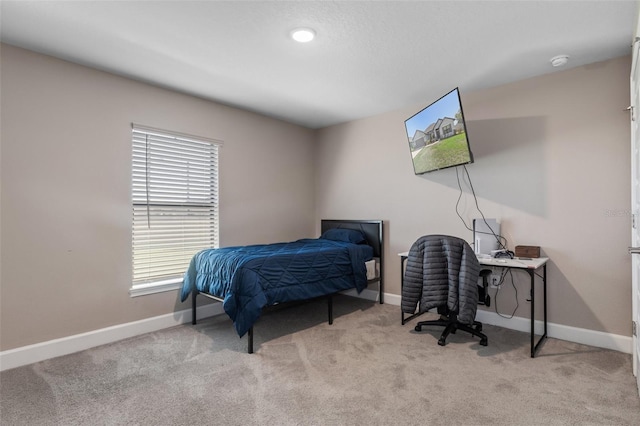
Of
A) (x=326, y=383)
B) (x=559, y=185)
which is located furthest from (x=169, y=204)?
(x=559, y=185)

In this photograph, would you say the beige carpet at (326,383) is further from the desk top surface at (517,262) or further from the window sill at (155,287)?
the desk top surface at (517,262)

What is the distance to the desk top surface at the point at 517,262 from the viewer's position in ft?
8.60

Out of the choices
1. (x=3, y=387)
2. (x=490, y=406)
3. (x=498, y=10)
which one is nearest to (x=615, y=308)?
(x=490, y=406)

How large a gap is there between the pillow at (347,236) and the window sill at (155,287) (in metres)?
1.92

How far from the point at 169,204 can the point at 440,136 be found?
2806 mm

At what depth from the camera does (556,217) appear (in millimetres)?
3029

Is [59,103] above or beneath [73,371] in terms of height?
above

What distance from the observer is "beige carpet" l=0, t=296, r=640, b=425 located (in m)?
1.88

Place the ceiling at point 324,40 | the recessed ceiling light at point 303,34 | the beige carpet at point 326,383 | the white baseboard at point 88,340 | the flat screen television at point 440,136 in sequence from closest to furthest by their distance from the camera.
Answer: the beige carpet at point 326,383, the ceiling at point 324,40, the recessed ceiling light at point 303,34, the white baseboard at point 88,340, the flat screen television at point 440,136

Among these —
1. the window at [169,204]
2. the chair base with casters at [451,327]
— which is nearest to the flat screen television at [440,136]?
the chair base with casters at [451,327]

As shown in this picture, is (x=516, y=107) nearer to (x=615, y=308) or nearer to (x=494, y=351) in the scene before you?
(x=615, y=308)

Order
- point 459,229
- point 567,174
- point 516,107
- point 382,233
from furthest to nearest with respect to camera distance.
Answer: point 382,233
point 459,229
point 516,107
point 567,174

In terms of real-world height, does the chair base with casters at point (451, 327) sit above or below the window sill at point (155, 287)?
below

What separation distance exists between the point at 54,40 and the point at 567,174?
4.31m
